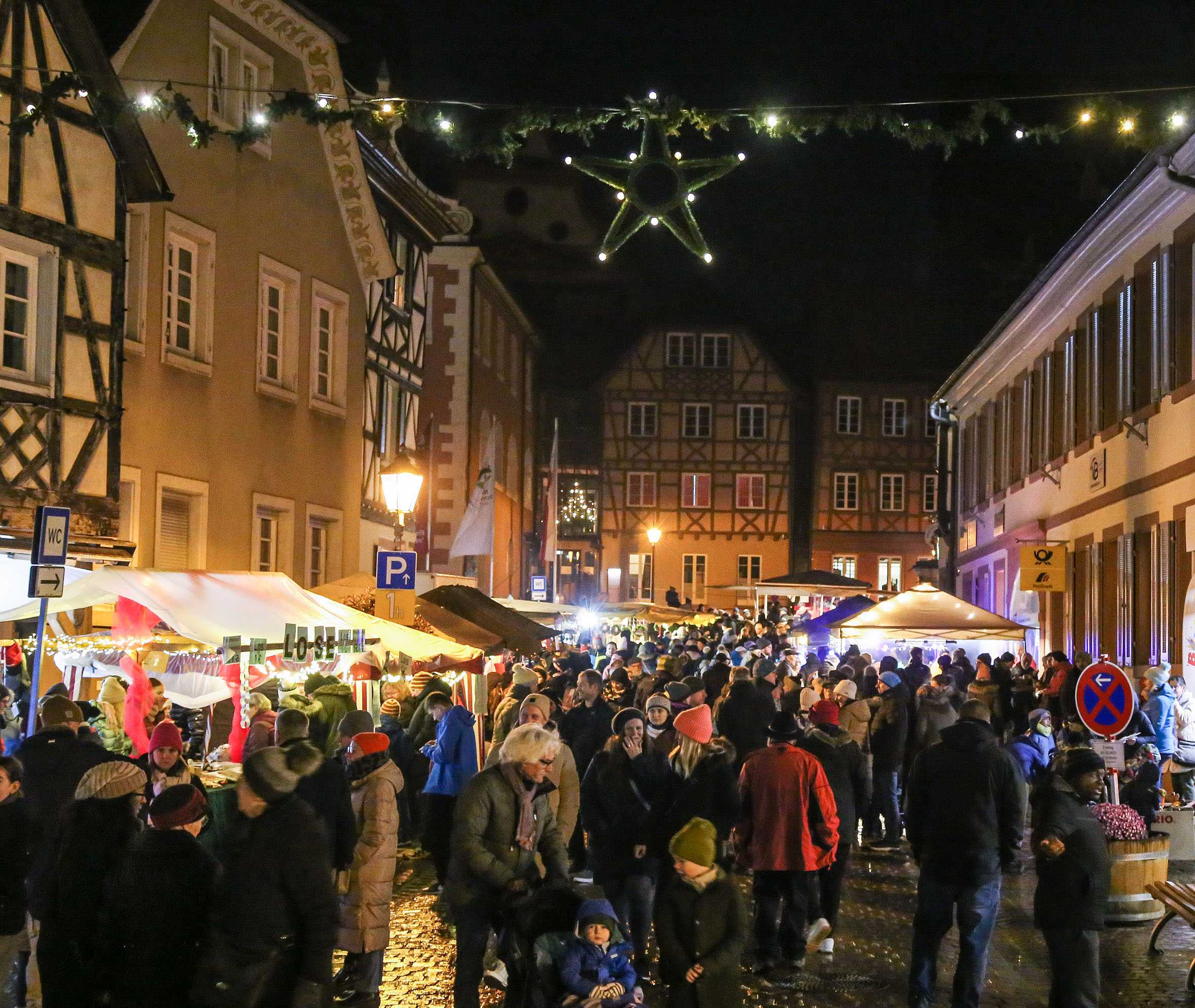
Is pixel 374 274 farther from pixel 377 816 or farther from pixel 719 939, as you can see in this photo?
pixel 719 939

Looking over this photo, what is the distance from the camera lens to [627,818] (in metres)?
10.0

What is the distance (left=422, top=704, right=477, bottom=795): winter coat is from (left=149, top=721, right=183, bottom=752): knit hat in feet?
9.46

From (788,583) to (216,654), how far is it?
2225 cm

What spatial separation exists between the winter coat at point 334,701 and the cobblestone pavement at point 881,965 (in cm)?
176

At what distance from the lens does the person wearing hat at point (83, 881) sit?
6.75 metres

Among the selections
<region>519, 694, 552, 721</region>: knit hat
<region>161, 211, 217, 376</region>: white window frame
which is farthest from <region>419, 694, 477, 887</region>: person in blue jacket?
<region>161, 211, 217, 376</region>: white window frame

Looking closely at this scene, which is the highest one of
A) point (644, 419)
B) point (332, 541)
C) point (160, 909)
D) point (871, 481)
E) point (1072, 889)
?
point (644, 419)

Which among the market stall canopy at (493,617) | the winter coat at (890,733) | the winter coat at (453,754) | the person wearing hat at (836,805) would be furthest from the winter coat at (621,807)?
the market stall canopy at (493,617)

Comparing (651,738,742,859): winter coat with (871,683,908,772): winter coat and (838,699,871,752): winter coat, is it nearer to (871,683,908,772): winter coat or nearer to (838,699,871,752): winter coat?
(838,699,871,752): winter coat

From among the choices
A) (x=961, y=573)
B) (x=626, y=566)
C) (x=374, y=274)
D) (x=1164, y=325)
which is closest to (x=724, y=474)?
(x=626, y=566)

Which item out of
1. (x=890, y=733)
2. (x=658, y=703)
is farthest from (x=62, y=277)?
(x=658, y=703)

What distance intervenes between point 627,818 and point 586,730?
317 centimetres

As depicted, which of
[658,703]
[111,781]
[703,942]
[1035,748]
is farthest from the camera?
[1035,748]

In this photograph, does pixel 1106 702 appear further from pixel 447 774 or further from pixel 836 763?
pixel 447 774
